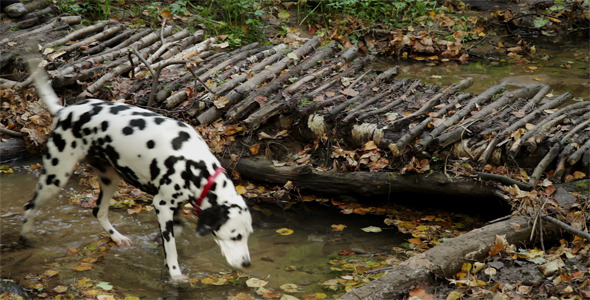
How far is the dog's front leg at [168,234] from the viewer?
5.18m

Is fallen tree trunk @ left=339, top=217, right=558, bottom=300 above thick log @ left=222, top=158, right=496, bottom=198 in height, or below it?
above

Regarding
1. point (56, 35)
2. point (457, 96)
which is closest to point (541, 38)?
point (457, 96)

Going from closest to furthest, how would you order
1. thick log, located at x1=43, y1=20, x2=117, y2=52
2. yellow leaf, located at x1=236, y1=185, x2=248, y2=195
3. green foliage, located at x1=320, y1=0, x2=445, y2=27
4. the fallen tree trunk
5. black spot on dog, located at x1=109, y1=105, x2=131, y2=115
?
the fallen tree trunk < black spot on dog, located at x1=109, y1=105, x2=131, y2=115 < yellow leaf, located at x1=236, y1=185, x2=248, y2=195 < thick log, located at x1=43, y1=20, x2=117, y2=52 < green foliage, located at x1=320, y1=0, x2=445, y2=27

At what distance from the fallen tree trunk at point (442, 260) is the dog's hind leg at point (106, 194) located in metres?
2.57

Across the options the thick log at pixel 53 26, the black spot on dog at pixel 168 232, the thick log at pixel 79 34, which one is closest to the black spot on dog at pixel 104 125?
the black spot on dog at pixel 168 232

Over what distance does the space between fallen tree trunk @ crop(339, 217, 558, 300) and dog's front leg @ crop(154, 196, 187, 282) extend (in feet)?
5.27

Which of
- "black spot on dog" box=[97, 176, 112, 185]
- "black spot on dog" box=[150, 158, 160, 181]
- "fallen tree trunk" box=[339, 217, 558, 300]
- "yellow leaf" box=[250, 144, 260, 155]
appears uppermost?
"black spot on dog" box=[150, 158, 160, 181]

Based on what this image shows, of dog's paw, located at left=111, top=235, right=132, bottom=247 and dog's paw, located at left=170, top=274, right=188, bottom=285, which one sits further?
dog's paw, located at left=111, top=235, right=132, bottom=247

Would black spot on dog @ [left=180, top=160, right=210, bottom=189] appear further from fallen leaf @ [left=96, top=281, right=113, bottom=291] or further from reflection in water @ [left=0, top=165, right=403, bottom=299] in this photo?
fallen leaf @ [left=96, top=281, right=113, bottom=291]

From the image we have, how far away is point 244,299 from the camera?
502cm

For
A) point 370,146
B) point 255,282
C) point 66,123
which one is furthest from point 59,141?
point 370,146

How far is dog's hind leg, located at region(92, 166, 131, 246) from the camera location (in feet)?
19.2

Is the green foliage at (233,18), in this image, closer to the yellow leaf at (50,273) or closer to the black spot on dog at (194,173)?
the black spot on dog at (194,173)

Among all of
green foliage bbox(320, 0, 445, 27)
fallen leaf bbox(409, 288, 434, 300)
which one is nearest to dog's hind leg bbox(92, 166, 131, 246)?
fallen leaf bbox(409, 288, 434, 300)
